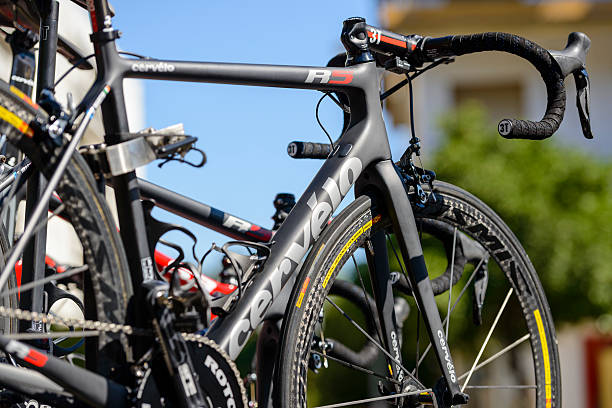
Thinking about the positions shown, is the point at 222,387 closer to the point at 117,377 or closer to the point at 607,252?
the point at 117,377

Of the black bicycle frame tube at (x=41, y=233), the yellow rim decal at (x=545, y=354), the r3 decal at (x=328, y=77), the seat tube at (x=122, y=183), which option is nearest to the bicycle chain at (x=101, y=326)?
the seat tube at (x=122, y=183)

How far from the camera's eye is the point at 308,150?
210cm

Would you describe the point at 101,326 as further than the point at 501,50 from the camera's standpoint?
No

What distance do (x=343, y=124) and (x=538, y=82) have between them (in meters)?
16.3

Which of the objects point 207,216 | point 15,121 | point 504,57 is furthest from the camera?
point 504,57

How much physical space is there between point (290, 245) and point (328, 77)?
15.6 inches

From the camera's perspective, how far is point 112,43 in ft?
4.86

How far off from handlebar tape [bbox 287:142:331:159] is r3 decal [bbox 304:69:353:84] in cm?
30

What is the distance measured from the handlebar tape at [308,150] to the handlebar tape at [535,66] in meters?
0.44

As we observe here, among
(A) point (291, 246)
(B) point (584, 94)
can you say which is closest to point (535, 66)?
(B) point (584, 94)

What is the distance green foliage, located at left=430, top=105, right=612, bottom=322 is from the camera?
36.3 ft

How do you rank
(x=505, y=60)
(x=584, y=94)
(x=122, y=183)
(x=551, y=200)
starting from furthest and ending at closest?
(x=505, y=60) < (x=551, y=200) < (x=584, y=94) < (x=122, y=183)

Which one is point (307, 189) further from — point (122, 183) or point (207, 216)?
point (207, 216)

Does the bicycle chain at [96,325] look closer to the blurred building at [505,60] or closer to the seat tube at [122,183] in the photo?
the seat tube at [122,183]
